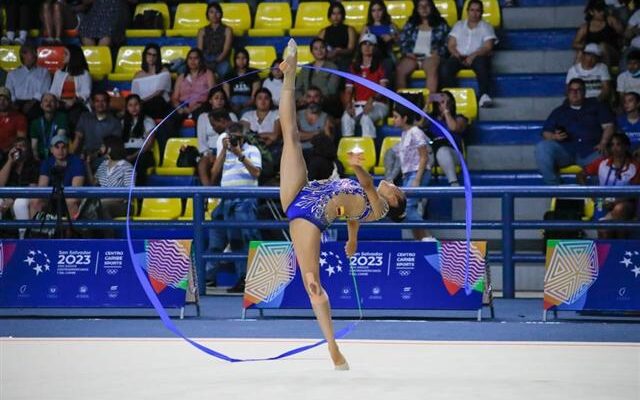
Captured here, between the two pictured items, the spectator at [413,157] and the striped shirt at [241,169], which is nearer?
the spectator at [413,157]

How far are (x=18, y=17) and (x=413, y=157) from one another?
22.6ft

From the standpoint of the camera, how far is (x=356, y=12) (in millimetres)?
14883

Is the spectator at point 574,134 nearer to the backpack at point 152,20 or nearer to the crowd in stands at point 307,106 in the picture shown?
the crowd in stands at point 307,106

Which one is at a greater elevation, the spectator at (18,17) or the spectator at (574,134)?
the spectator at (18,17)

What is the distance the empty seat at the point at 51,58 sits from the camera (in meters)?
14.7

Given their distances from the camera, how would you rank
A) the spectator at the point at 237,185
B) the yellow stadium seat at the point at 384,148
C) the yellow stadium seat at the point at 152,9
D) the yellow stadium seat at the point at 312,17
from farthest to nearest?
1. the yellow stadium seat at the point at 152,9
2. the yellow stadium seat at the point at 312,17
3. the yellow stadium seat at the point at 384,148
4. the spectator at the point at 237,185

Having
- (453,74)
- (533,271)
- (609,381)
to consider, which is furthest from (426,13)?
(609,381)

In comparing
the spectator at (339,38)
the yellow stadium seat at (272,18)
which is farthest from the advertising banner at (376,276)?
the yellow stadium seat at (272,18)

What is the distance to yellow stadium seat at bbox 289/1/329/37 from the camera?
15.0m

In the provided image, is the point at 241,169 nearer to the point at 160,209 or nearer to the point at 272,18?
the point at 160,209

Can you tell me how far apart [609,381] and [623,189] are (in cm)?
389

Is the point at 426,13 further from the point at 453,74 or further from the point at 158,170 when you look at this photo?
the point at 158,170

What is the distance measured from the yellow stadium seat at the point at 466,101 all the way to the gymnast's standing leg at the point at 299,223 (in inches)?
236

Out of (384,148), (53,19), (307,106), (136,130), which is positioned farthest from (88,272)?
(53,19)
